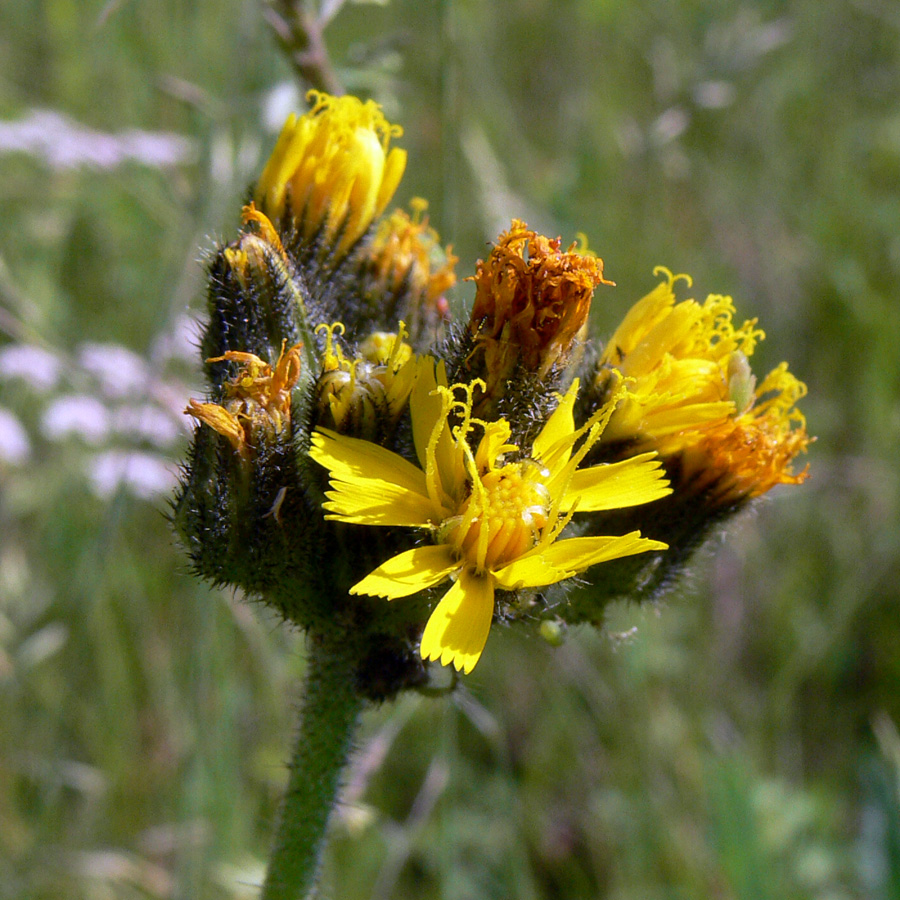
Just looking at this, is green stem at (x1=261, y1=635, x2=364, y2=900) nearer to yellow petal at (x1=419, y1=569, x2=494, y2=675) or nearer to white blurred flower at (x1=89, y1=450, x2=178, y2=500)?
yellow petal at (x1=419, y1=569, x2=494, y2=675)

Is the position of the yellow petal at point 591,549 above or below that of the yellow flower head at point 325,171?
below

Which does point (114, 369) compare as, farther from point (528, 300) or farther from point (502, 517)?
point (502, 517)

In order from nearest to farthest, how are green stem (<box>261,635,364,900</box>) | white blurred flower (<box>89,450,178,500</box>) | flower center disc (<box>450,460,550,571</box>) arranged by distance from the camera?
1. flower center disc (<box>450,460,550,571</box>)
2. green stem (<box>261,635,364,900</box>)
3. white blurred flower (<box>89,450,178,500</box>)

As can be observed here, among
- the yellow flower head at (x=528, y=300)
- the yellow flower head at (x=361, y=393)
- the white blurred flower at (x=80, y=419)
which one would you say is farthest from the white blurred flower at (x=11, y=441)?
the yellow flower head at (x=528, y=300)

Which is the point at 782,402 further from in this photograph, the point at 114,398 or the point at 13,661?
the point at 114,398

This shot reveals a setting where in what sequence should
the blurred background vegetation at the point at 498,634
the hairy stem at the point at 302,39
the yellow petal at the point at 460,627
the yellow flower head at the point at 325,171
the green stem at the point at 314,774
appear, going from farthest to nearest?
the blurred background vegetation at the point at 498,634, the hairy stem at the point at 302,39, the yellow flower head at the point at 325,171, the green stem at the point at 314,774, the yellow petal at the point at 460,627

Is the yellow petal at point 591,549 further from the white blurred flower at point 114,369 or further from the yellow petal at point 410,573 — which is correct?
the white blurred flower at point 114,369

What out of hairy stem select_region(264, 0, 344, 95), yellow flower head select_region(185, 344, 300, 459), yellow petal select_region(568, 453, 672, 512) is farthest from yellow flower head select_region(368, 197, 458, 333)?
yellow petal select_region(568, 453, 672, 512)
